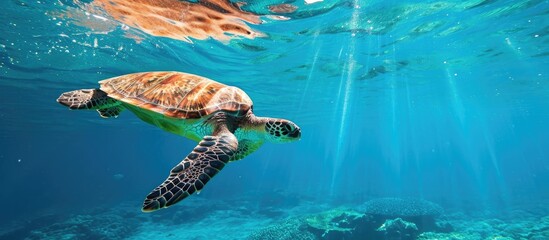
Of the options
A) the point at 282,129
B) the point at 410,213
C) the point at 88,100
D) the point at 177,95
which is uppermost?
the point at 410,213

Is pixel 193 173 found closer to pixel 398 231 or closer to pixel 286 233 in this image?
pixel 286 233

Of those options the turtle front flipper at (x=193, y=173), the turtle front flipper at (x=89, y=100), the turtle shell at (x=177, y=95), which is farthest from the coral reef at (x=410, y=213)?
the turtle front flipper at (x=89, y=100)

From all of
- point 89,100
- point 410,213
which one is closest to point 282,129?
point 89,100

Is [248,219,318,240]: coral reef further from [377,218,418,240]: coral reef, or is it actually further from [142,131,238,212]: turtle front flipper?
[142,131,238,212]: turtle front flipper

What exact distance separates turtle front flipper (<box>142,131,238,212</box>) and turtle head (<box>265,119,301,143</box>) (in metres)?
0.62

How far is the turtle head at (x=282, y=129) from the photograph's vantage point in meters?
3.91

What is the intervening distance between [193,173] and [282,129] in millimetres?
1493

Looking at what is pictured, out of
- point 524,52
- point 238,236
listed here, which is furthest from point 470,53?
point 238,236

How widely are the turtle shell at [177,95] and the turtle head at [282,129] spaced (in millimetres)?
566

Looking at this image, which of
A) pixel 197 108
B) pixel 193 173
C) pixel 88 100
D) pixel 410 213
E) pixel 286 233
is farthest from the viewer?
pixel 410 213

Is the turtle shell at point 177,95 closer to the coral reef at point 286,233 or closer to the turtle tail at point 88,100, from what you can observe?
the turtle tail at point 88,100

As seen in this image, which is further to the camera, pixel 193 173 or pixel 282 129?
pixel 282 129

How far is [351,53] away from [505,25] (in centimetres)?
665

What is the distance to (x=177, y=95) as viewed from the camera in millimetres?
4324
